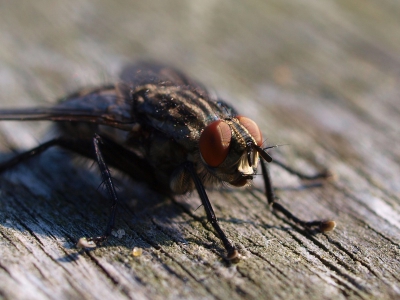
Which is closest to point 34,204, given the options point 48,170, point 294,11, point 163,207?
point 48,170

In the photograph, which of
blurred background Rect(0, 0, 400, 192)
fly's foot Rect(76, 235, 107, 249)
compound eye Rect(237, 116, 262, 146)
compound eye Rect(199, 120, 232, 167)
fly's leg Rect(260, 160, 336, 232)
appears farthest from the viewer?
blurred background Rect(0, 0, 400, 192)

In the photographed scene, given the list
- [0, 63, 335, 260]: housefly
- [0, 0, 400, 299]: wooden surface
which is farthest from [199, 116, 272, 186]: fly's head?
[0, 0, 400, 299]: wooden surface

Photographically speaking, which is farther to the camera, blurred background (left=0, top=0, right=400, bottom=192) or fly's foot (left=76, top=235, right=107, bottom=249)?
blurred background (left=0, top=0, right=400, bottom=192)

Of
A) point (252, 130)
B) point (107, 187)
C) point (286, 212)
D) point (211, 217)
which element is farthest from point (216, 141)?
point (107, 187)

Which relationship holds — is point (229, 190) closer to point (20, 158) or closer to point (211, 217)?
point (211, 217)

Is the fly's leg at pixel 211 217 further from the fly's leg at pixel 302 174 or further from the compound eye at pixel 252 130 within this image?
the fly's leg at pixel 302 174

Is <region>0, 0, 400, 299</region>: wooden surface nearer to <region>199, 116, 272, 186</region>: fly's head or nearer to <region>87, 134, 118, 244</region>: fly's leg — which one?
<region>87, 134, 118, 244</region>: fly's leg

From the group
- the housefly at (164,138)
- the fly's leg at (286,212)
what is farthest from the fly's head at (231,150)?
the fly's leg at (286,212)
